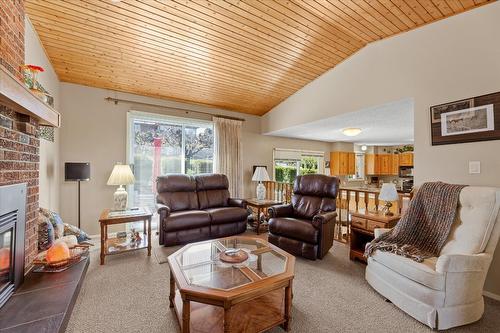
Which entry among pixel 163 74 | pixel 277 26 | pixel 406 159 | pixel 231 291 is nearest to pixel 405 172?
pixel 406 159

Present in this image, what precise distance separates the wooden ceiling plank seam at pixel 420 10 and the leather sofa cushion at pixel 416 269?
253cm

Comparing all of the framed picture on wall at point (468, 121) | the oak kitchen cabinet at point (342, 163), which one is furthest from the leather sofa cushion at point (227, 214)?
the oak kitchen cabinet at point (342, 163)

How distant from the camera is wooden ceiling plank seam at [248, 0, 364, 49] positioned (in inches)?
100

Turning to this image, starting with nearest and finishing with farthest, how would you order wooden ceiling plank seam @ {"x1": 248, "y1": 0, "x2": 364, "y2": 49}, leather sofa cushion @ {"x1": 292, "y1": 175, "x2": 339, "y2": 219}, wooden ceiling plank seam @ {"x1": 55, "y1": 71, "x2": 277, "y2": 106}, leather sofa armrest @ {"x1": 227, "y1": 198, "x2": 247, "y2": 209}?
wooden ceiling plank seam @ {"x1": 248, "y1": 0, "x2": 364, "y2": 49} → leather sofa cushion @ {"x1": 292, "y1": 175, "x2": 339, "y2": 219} → wooden ceiling plank seam @ {"x1": 55, "y1": 71, "x2": 277, "y2": 106} → leather sofa armrest @ {"x1": 227, "y1": 198, "x2": 247, "y2": 209}

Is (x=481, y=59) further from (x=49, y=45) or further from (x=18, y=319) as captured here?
(x=49, y=45)

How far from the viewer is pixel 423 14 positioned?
2.54 metres

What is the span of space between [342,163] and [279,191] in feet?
10.2

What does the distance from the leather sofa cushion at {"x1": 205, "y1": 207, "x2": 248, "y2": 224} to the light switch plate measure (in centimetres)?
296

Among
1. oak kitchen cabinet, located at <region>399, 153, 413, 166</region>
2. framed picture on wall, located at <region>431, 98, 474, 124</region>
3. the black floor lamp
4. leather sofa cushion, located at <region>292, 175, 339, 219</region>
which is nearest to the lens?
framed picture on wall, located at <region>431, 98, 474, 124</region>

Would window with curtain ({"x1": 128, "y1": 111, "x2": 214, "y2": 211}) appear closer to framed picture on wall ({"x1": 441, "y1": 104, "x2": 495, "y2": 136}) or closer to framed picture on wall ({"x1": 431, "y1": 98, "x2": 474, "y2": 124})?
framed picture on wall ({"x1": 431, "y1": 98, "x2": 474, "y2": 124})

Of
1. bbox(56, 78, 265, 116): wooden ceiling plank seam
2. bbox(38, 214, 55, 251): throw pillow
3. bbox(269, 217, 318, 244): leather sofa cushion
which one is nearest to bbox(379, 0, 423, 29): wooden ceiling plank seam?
bbox(269, 217, 318, 244): leather sofa cushion

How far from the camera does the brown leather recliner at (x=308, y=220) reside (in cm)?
295

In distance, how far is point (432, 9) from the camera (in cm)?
245

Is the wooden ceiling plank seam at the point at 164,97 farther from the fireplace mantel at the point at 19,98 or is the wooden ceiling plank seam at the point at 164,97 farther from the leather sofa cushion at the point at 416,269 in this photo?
the leather sofa cushion at the point at 416,269
